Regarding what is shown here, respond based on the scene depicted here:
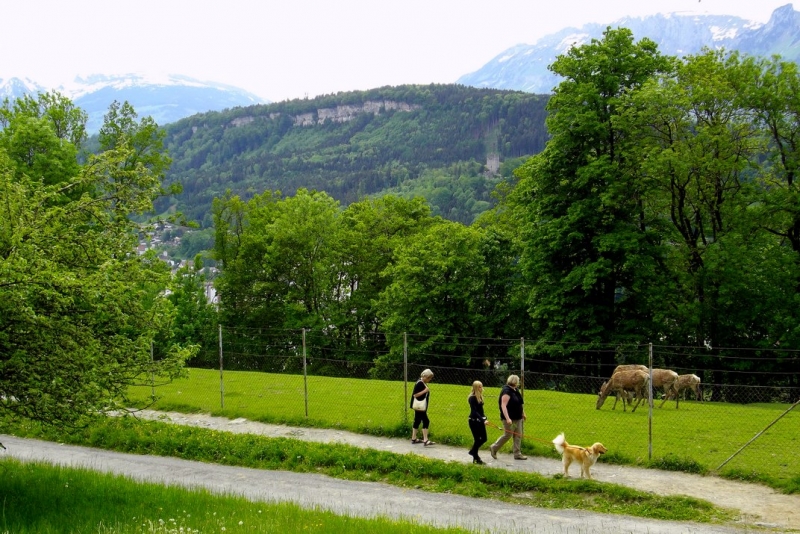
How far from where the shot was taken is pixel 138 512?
42.3ft

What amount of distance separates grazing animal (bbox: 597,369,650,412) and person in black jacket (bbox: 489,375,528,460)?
653 centimetres

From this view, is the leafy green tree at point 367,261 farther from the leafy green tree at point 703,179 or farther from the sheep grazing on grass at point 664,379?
the sheep grazing on grass at point 664,379

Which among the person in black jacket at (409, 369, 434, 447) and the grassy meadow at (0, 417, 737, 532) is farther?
the person in black jacket at (409, 369, 434, 447)

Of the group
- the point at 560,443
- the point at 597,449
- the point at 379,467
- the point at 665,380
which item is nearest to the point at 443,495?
the point at 379,467

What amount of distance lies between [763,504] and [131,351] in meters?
13.1

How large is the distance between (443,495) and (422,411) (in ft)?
13.3

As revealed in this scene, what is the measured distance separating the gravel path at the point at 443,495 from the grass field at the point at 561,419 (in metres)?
0.68

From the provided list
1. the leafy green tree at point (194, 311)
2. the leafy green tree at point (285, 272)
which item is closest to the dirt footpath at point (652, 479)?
the leafy green tree at point (194, 311)

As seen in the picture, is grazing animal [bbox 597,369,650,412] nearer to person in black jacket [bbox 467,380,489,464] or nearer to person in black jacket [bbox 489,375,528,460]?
person in black jacket [bbox 489,375,528,460]

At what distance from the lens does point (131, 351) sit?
1378 centimetres

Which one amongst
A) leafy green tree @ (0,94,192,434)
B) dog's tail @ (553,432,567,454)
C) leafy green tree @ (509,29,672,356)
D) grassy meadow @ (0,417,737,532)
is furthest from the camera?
leafy green tree @ (509,29,672,356)

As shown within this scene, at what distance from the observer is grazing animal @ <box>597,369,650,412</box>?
75.9 ft

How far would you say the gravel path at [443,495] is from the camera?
13.0 meters

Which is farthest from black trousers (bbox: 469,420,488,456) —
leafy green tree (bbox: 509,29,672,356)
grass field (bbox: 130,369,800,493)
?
leafy green tree (bbox: 509,29,672,356)
